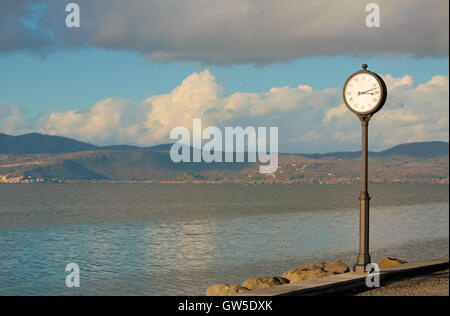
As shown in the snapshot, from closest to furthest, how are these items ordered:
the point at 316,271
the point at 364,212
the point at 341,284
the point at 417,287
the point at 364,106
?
the point at 341,284 < the point at 417,287 < the point at 364,212 < the point at 364,106 < the point at 316,271

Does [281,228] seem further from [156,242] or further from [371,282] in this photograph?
[371,282]

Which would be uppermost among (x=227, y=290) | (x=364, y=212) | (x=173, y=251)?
(x=364, y=212)

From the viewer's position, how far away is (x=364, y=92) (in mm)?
13695

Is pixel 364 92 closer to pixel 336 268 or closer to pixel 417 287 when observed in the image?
pixel 417 287

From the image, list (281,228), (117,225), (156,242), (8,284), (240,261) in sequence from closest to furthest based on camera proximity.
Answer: (8,284)
(240,261)
(156,242)
(281,228)
(117,225)

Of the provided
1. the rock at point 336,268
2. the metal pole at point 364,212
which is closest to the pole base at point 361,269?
the metal pole at point 364,212

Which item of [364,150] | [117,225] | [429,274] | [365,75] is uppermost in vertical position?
[365,75]

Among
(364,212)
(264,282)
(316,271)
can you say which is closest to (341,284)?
(364,212)

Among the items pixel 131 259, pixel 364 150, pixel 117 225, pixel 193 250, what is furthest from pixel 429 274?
pixel 117 225

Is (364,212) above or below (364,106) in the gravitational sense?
below

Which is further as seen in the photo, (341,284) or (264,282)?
(264,282)

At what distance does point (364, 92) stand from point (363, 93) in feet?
0.11

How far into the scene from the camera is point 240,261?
40.8 metres
